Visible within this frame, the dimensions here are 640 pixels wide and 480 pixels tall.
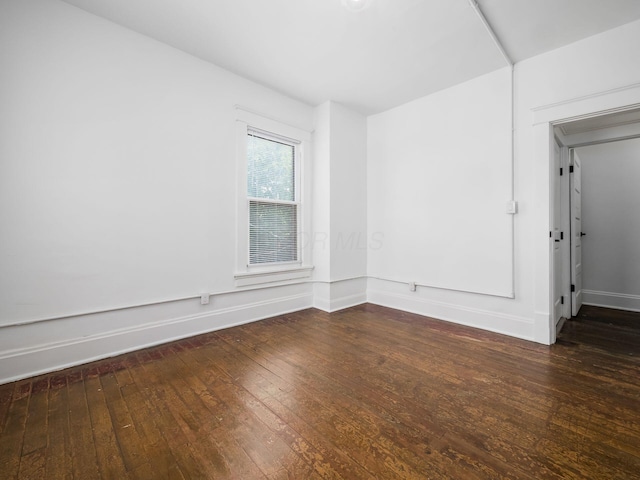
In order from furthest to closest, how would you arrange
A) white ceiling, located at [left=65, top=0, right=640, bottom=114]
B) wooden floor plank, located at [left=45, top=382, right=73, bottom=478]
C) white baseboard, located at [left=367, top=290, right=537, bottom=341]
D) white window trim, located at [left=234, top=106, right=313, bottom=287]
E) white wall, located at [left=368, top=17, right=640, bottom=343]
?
white window trim, located at [left=234, top=106, right=313, bottom=287], white baseboard, located at [left=367, top=290, right=537, bottom=341], white wall, located at [left=368, top=17, right=640, bottom=343], white ceiling, located at [left=65, top=0, right=640, bottom=114], wooden floor plank, located at [left=45, top=382, right=73, bottom=478]

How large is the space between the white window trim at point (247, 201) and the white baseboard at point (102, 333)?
319 millimetres

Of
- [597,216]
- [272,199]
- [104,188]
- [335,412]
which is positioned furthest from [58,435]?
[597,216]

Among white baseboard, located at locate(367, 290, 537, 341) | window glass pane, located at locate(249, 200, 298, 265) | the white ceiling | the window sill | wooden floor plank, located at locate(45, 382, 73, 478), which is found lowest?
wooden floor plank, located at locate(45, 382, 73, 478)

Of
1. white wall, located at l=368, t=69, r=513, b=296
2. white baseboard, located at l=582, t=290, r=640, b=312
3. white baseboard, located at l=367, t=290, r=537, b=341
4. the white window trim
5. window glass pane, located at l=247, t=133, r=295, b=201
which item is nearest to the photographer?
white baseboard, located at l=367, t=290, r=537, b=341

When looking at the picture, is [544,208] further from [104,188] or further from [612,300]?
[104,188]

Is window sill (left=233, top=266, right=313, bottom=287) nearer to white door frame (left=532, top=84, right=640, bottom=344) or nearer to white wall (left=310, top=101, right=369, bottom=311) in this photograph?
white wall (left=310, top=101, right=369, bottom=311)

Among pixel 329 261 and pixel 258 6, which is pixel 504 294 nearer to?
pixel 329 261

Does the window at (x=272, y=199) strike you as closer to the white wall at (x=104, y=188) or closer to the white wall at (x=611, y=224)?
the white wall at (x=104, y=188)

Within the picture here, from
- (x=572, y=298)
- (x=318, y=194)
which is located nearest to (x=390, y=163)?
(x=318, y=194)

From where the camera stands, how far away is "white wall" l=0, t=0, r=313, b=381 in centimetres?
204

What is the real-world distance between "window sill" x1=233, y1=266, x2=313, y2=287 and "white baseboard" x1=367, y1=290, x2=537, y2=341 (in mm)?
1186

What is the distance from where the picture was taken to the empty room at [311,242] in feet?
4.91

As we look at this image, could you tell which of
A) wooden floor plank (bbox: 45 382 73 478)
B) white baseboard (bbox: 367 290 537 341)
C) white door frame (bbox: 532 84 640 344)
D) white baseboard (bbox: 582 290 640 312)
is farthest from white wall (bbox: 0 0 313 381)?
white baseboard (bbox: 582 290 640 312)

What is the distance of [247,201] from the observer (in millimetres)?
3309
